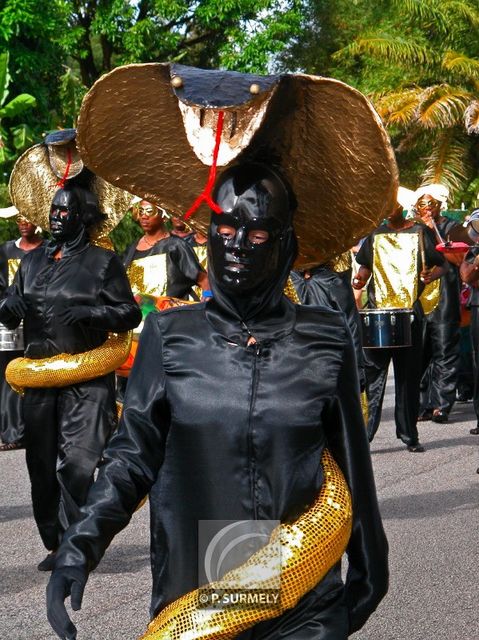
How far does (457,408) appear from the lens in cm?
1535

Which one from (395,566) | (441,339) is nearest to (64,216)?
(395,566)

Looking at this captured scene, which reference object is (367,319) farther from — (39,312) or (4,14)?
(4,14)

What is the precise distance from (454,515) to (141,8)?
26210 mm

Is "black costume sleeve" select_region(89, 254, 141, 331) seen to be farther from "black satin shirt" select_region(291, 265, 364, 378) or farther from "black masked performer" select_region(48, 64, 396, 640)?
"black masked performer" select_region(48, 64, 396, 640)

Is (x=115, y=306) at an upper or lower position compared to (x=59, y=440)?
upper

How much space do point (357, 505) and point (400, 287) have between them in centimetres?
827

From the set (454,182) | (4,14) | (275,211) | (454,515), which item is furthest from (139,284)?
(454,182)

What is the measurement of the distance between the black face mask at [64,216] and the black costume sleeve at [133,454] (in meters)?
3.83

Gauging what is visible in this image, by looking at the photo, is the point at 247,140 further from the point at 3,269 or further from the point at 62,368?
the point at 3,269

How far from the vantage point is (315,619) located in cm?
328

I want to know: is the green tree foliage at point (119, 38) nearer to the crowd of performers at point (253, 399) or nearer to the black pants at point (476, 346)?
the black pants at point (476, 346)

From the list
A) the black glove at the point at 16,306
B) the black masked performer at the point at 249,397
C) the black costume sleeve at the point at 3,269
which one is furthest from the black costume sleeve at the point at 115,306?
the black costume sleeve at the point at 3,269

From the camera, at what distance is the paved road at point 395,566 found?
239 inches

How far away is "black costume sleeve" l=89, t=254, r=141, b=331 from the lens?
719 centimetres
